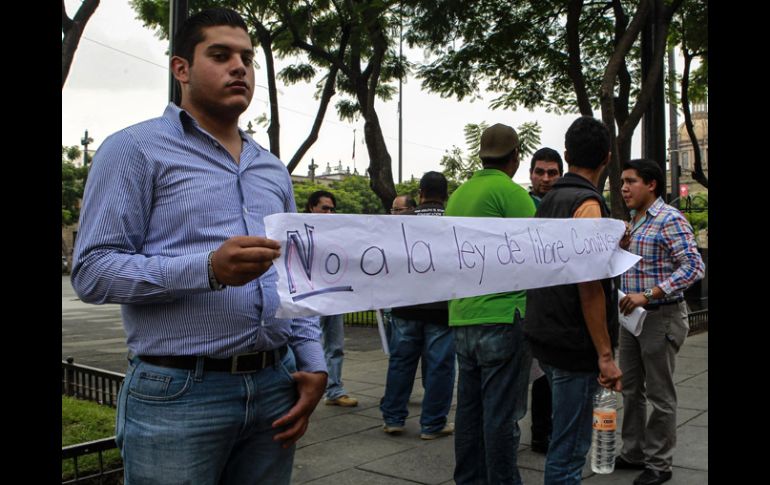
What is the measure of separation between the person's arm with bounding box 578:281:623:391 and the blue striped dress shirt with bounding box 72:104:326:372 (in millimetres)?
1624

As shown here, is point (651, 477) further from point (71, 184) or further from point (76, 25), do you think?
point (71, 184)

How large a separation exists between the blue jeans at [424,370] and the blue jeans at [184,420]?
362 centimetres

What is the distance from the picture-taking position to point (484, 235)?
3076 mm

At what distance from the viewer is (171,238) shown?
1.97 meters

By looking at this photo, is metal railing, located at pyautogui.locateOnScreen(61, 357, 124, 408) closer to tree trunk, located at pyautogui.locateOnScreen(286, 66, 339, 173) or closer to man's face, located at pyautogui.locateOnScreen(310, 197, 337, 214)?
man's face, located at pyautogui.locateOnScreen(310, 197, 337, 214)

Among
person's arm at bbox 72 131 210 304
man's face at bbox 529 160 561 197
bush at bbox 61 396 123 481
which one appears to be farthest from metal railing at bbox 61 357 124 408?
person's arm at bbox 72 131 210 304

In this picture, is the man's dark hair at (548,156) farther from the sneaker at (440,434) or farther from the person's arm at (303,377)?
the person's arm at (303,377)

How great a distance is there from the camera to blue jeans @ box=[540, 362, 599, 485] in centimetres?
327

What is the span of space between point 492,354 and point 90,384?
4028 millimetres

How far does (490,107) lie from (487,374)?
380 inches

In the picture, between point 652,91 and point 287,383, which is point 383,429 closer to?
point 287,383

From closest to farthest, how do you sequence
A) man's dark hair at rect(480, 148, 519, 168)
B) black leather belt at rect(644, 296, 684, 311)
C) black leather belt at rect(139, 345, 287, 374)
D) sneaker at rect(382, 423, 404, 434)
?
black leather belt at rect(139, 345, 287, 374) < man's dark hair at rect(480, 148, 519, 168) < black leather belt at rect(644, 296, 684, 311) < sneaker at rect(382, 423, 404, 434)

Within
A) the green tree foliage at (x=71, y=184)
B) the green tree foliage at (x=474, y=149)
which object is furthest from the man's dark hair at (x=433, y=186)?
the green tree foliage at (x=71, y=184)

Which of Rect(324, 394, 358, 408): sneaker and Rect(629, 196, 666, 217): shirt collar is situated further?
Rect(324, 394, 358, 408): sneaker
